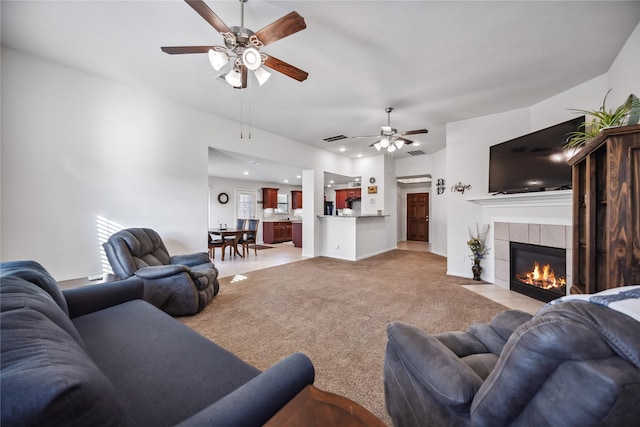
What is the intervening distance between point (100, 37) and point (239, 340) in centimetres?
316

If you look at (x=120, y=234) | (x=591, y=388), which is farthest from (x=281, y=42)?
(x=591, y=388)

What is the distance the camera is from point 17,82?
2.50 metres

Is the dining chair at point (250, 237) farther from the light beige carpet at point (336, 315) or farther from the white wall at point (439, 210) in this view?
the white wall at point (439, 210)

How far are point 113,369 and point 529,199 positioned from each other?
451cm

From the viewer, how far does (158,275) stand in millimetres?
Answer: 2504


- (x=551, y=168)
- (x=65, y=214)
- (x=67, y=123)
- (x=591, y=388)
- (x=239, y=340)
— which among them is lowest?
(x=239, y=340)

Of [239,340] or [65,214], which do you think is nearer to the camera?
[239,340]

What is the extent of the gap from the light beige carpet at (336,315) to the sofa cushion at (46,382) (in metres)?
1.39

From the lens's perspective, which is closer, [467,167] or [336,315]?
[336,315]

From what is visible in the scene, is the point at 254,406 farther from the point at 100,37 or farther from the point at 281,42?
the point at 100,37

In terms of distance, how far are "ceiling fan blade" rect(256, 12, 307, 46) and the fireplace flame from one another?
4.11 meters

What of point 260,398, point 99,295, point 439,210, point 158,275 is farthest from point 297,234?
point 260,398

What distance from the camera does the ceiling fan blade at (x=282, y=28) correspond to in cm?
167

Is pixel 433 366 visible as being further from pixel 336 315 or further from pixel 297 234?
pixel 297 234
